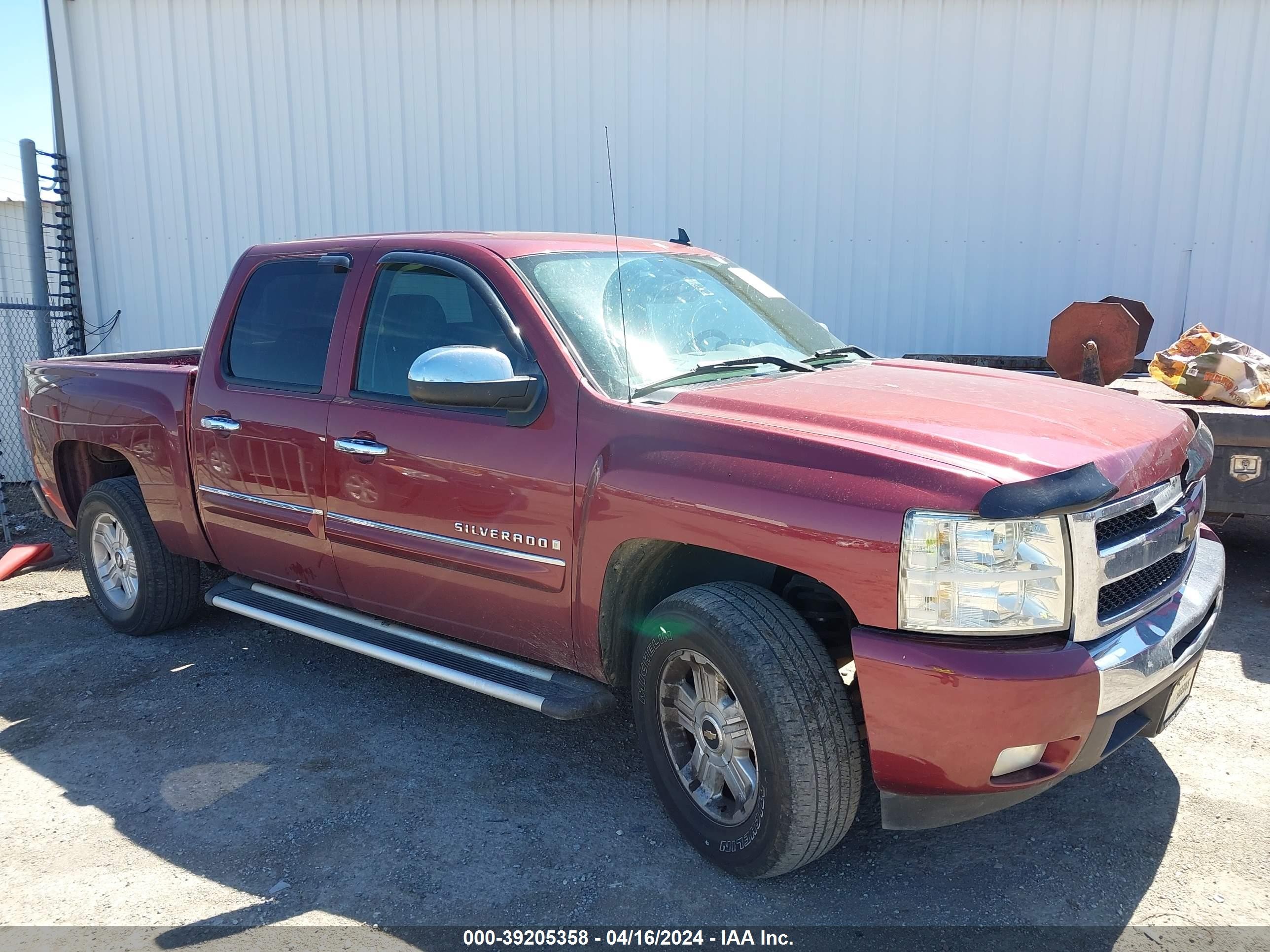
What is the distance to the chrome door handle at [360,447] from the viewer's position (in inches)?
146

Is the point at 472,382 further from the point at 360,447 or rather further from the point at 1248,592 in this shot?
the point at 1248,592

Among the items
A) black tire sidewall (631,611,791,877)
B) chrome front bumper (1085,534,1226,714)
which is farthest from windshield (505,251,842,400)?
chrome front bumper (1085,534,1226,714)

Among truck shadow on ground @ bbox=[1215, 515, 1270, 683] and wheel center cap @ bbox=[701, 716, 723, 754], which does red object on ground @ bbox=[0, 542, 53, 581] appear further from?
truck shadow on ground @ bbox=[1215, 515, 1270, 683]

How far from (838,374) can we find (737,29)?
5270 millimetres

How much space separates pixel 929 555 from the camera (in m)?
2.45

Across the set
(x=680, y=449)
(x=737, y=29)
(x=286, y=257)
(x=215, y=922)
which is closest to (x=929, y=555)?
(x=680, y=449)

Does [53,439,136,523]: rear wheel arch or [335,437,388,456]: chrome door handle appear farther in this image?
[53,439,136,523]: rear wheel arch

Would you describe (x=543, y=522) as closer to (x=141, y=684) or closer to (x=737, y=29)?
(x=141, y=684)

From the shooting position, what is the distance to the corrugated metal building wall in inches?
288

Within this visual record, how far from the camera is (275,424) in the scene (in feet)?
13.6

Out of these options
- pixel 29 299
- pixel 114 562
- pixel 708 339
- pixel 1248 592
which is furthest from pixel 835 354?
pixel 29 299

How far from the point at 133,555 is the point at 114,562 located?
26cm

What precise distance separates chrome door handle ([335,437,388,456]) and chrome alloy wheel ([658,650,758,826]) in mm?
1422

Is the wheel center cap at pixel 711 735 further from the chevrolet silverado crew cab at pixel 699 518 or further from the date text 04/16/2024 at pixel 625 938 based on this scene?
the date text 04/16/2024 at pixel 625 938
